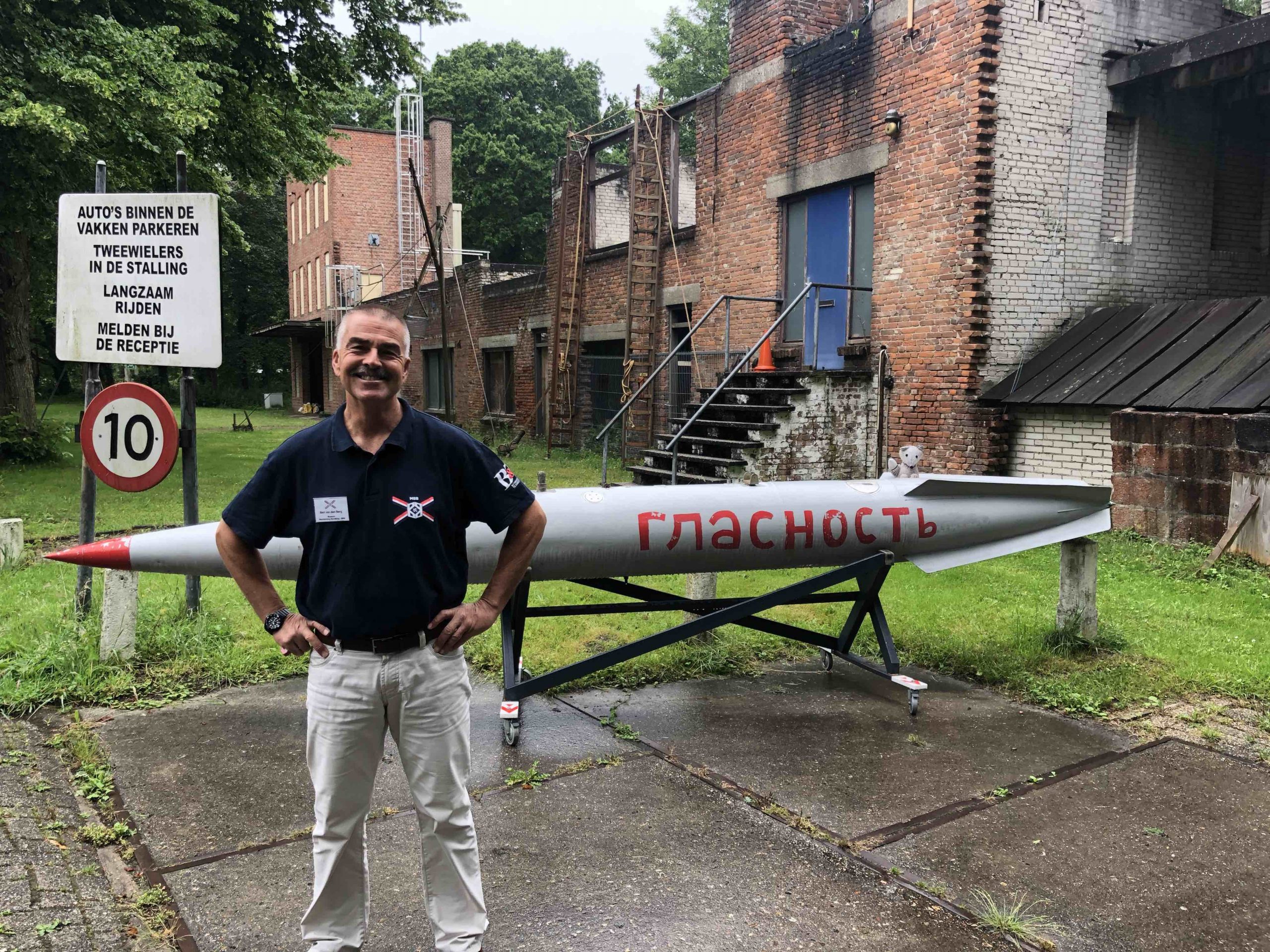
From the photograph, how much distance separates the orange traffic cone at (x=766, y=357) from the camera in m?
13.7

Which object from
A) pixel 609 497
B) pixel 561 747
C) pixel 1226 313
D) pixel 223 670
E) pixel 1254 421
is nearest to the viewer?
pixel 561 747

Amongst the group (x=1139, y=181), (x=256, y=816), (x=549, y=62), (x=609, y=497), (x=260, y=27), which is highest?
(x=549, y=62)

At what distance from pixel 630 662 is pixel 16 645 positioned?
363 centimetres

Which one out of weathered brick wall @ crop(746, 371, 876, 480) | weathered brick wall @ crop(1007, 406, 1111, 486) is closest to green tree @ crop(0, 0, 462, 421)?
weathered brick wall @ crop(746, 371, 876, 480)

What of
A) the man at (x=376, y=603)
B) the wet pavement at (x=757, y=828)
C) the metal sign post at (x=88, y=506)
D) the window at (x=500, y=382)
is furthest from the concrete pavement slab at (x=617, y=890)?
the window at (x=500, y=382)

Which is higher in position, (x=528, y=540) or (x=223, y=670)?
(x=528, y=540)

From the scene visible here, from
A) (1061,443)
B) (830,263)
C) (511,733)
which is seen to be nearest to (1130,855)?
(511,733)

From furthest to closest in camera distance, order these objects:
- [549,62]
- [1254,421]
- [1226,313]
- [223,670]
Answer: [549,62], [1226,313], [1254,421], [223,670]

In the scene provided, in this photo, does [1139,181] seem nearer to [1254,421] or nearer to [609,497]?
[1254,421]

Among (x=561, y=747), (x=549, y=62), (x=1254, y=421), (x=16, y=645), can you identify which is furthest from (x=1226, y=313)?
(x=549, y=62)

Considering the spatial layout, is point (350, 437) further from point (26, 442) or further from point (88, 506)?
point (26, 442)

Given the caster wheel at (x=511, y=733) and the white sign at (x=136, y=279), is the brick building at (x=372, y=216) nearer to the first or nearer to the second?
the white sign at (x=136, y=279)

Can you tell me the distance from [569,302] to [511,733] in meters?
15.4

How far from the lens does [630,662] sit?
604 cm
